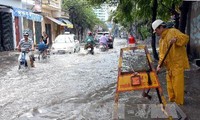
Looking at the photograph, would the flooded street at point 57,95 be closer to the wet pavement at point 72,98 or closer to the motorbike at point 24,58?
the wet pavement at point 72,98

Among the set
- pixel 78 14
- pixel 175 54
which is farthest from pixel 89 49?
pixel 78 14

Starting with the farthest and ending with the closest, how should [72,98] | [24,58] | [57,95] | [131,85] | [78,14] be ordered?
[78,14] → [24,58] → [57,95] → [72,98] → [131,85]

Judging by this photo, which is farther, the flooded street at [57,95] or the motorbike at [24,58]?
the motorbike at [24,58]

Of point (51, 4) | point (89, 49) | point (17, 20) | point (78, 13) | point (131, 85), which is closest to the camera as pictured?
point (131, 85)

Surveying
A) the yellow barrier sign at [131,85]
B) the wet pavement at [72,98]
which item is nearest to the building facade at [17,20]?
the wet pavement at [72,98]

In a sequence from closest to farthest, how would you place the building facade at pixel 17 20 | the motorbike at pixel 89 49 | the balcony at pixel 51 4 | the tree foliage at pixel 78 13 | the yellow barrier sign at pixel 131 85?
the yellow barrier sign at pixel 131 85 < the motorbike at pixel 89 49 < the building facade at pixel 17 20 < the balcony at pixel 51 4 < the tree foliage at pixel 78 13

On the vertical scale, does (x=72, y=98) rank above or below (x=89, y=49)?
below

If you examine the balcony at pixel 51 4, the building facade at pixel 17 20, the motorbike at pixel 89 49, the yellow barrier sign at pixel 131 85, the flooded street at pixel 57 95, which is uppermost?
the balcony at pixel 51 4

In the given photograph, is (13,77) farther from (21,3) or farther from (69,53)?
(21,3)

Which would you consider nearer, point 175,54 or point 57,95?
point 175,54

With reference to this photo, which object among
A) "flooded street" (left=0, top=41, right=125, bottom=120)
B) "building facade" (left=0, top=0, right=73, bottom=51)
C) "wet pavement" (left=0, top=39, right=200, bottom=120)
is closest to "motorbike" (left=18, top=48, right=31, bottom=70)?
"flooded street" (left=0, top=41, right=125, bottom=120)

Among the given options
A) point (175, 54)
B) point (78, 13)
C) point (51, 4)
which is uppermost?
point (51, 4)

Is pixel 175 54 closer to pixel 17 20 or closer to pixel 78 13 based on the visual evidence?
pixel 17 20

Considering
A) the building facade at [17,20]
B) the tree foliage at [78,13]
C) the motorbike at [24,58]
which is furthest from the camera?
the tree foliage at [78,13]
